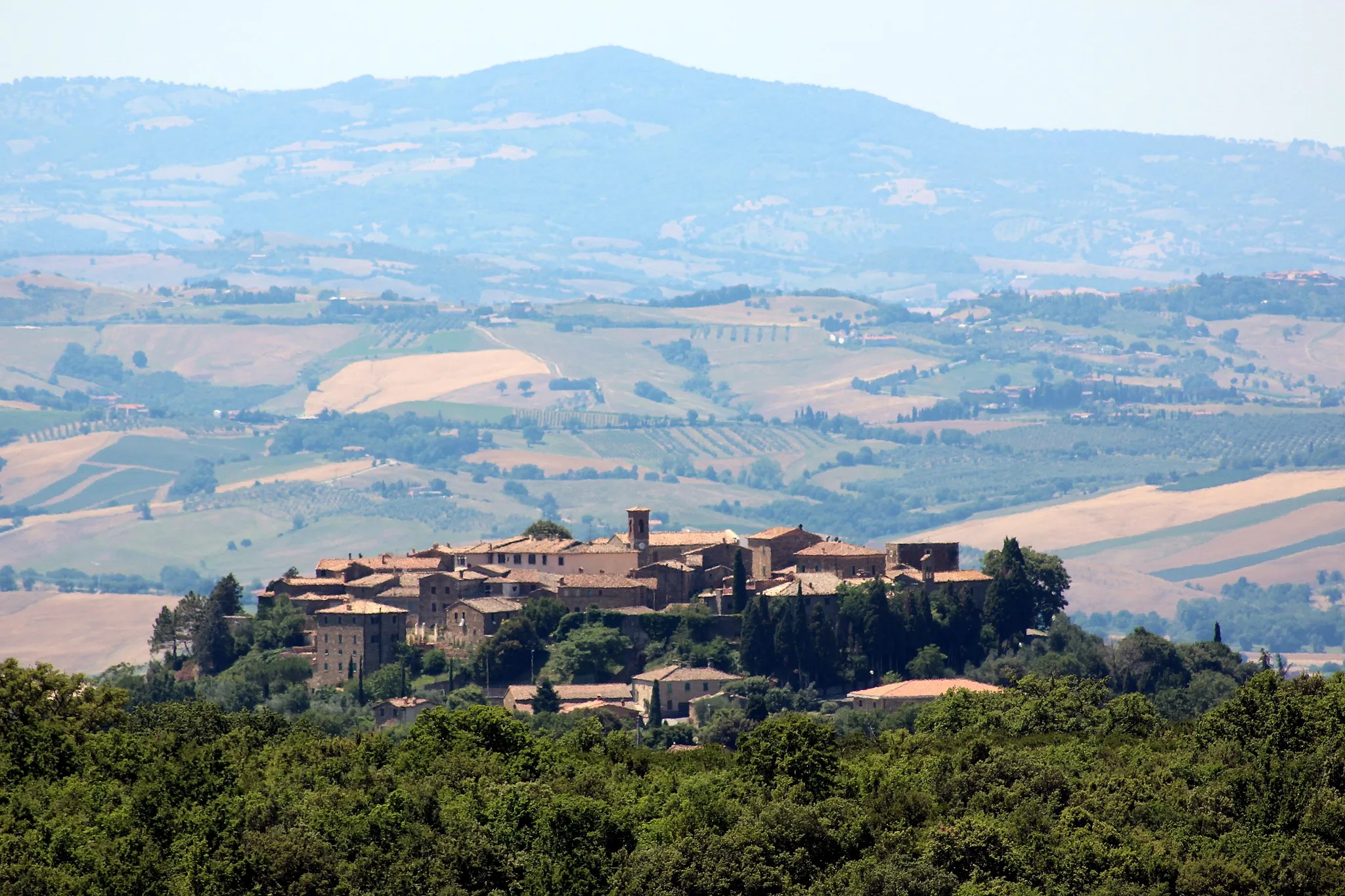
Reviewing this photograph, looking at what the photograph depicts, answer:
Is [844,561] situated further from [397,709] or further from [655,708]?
[397,709]

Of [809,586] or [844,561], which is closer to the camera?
[809,586]

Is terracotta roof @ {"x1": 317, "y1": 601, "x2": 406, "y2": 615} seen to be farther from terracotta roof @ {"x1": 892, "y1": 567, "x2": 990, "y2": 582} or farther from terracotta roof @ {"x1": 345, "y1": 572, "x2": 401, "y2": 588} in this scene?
terracotta roof @ {"x1": 892, "y1": 567, "x2": 990, "y2": 582}

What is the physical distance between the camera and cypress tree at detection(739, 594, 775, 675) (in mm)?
118938

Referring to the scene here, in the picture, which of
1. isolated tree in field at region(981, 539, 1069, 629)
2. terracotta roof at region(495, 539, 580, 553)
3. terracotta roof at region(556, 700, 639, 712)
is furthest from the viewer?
terracotta roof at region(495, 539, 580, 553)

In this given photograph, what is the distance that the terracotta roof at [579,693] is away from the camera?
378 ft

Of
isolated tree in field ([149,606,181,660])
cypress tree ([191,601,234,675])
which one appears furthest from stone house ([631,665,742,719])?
isolated tree in field ([149,606,181,660])

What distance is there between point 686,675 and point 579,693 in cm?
516

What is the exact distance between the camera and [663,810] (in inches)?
2867

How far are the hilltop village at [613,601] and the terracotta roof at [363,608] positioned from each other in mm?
190

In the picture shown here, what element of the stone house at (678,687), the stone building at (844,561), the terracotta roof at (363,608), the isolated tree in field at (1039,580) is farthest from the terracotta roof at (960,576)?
the terracotta roof at (363,608)

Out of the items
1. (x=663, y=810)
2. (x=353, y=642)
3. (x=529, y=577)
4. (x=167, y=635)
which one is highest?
(x=663, y=810)

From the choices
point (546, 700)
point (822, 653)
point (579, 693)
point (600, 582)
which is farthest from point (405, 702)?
point (822, 653)

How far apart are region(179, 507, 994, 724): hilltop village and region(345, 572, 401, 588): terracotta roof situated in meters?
0.20

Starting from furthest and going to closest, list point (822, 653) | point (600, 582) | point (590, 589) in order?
point (600, 582)
point (590, 589)
point (822, 653)
